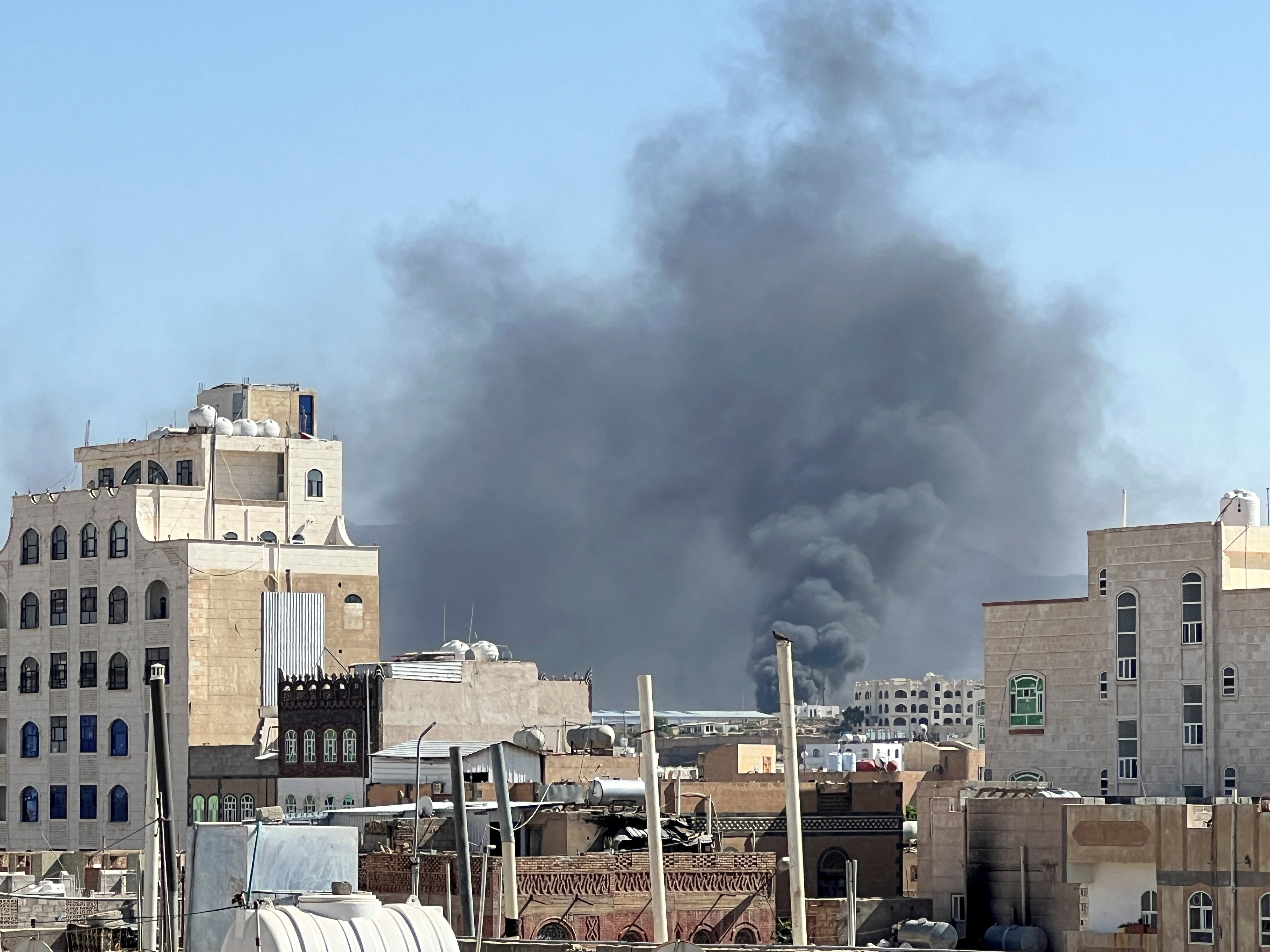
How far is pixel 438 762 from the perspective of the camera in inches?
3878

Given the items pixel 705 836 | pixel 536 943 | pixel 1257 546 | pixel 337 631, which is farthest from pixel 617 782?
pixel 337 631

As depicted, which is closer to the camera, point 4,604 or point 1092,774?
point 1092,774

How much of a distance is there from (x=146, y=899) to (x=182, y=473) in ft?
281

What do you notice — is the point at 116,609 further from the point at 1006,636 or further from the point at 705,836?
the point at 705,836

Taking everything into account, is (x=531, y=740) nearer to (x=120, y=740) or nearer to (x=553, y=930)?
(x=553, y=930)

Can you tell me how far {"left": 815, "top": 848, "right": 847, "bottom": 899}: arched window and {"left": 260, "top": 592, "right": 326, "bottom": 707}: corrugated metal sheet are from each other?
41.7 meters

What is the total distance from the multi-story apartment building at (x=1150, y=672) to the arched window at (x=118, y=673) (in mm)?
53397

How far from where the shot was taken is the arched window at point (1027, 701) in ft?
271

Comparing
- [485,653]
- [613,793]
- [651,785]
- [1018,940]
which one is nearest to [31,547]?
[485,653]

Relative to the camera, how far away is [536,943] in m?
31.9

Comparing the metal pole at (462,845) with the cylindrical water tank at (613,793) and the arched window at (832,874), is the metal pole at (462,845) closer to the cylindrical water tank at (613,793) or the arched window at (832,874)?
the cylindrical water tank at (613,793)

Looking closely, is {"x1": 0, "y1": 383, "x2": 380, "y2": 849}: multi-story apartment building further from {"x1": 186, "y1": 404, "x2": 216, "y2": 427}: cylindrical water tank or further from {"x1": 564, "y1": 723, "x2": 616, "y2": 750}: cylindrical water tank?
{"x1": 564, "y1": 723, "x2": 616, "y2": 750}: cylindrical water tank

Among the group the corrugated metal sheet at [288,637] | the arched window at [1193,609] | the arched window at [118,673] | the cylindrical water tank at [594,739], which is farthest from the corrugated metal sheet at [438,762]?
the arched window at [1193,609]

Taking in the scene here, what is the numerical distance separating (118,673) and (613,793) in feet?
185
